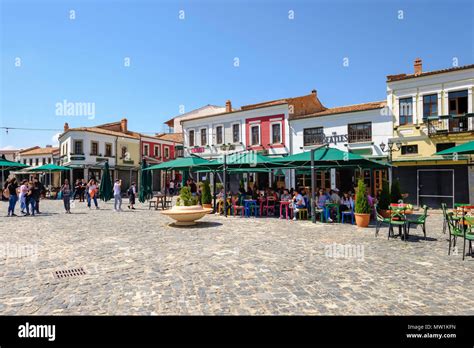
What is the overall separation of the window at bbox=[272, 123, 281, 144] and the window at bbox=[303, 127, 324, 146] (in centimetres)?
221

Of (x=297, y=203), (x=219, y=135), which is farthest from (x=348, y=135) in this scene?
(x=219, y=135)

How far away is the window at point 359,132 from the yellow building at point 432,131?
164 centimetres

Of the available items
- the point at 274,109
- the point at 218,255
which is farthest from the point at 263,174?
the point at 218,255

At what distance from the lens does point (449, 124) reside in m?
17.6

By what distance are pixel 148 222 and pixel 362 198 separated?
8.04 meters

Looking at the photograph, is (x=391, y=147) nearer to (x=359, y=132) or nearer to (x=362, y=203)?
(x=359, y=132)

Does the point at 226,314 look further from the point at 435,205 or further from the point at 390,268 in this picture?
the point at 435,205

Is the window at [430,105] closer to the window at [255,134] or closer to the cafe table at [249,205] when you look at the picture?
the window at [255,134]

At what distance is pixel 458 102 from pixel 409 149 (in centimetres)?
371

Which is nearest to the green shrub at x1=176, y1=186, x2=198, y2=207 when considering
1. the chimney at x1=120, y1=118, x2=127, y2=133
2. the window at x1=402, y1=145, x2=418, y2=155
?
the window at x1=402, y1=145, x2=418, y2=155

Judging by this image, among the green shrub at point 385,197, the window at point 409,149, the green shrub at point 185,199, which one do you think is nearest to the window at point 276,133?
the window at point 409,149

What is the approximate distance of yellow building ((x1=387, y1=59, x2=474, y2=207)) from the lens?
17312mm

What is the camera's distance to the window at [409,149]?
739 inches
